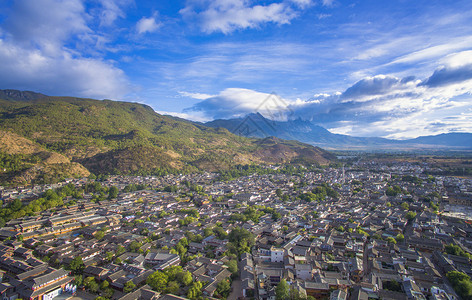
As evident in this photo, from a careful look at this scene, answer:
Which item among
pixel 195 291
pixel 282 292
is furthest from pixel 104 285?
pixel 282 292

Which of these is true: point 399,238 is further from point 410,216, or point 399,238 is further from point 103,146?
point 103,146

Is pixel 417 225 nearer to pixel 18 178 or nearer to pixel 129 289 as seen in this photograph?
pixel 129 289

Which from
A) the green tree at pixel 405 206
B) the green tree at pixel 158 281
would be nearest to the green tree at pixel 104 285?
the green tree at pixel 158 281

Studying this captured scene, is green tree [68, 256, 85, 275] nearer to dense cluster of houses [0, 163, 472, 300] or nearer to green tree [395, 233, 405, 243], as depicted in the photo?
dense cluster of houses [0, 163, 472, 300]

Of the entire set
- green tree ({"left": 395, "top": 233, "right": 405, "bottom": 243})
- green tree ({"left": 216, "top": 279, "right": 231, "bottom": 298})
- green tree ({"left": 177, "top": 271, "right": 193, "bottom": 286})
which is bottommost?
green tree ({"left": 395, "top": 233, "right": 405, "bottom": 243})

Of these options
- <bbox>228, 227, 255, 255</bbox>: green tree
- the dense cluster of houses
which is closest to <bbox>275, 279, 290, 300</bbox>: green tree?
the dense cluster of houses
